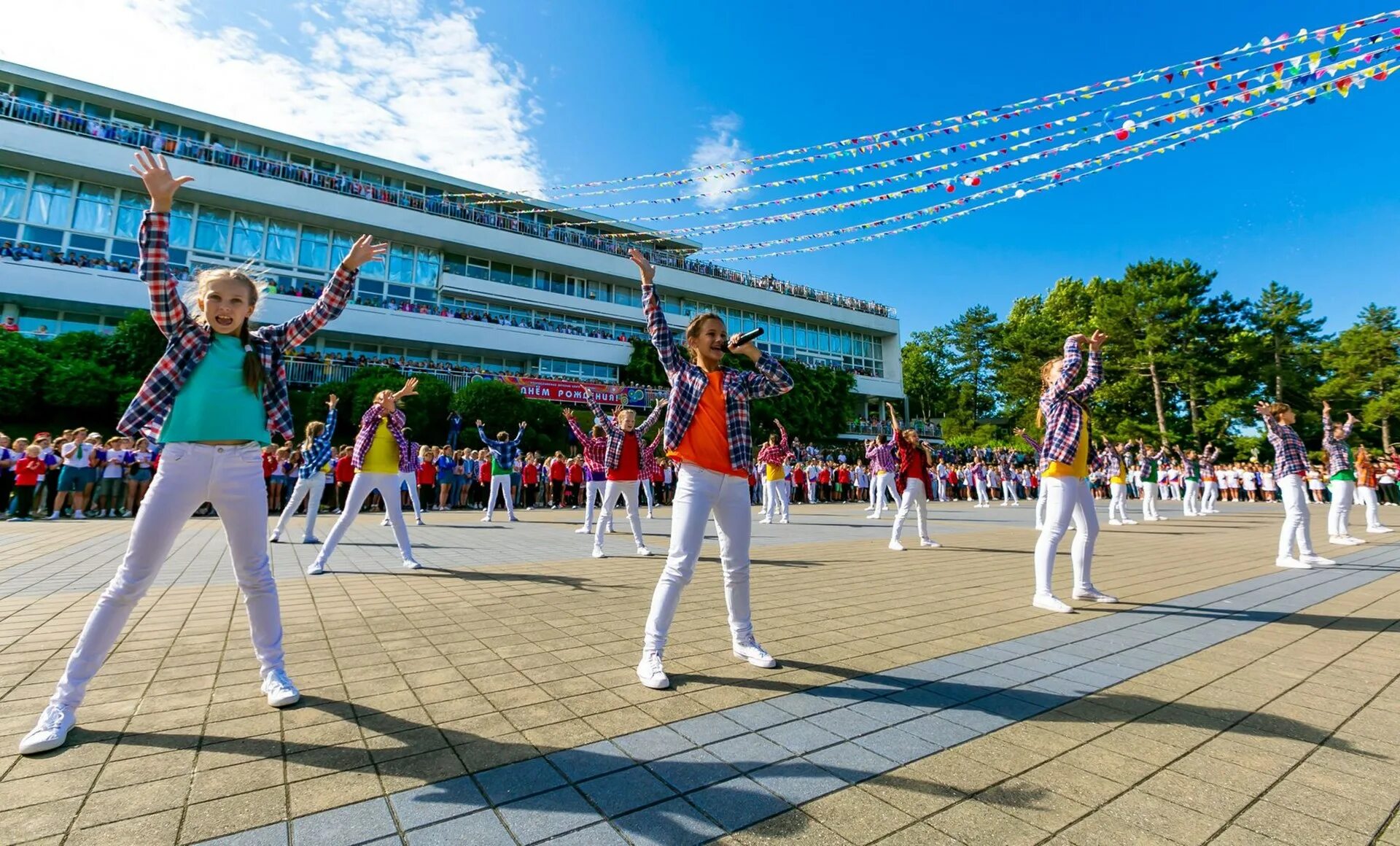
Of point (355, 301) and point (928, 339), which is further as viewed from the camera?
point (928, 339)

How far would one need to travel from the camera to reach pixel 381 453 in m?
7.17

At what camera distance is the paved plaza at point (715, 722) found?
2062 mm

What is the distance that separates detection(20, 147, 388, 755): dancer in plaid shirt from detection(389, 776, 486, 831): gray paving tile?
4.10 feet

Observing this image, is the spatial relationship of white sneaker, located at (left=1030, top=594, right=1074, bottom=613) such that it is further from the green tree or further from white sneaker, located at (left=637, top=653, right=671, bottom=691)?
the green tree

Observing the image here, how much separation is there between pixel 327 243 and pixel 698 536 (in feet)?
129

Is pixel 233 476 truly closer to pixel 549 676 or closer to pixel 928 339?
pixel 549 676

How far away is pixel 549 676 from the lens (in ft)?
11.4

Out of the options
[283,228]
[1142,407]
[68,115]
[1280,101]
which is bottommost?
[1280,101]

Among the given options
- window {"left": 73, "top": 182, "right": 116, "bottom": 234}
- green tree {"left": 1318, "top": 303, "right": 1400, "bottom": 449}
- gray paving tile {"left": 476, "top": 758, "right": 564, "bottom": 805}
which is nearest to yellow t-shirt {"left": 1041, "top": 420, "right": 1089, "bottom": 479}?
gray paving tile {"left": 476, "top": 758, "right": 564, "bottom": 805}

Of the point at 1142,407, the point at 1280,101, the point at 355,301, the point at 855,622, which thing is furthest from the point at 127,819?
the point at 1142,407

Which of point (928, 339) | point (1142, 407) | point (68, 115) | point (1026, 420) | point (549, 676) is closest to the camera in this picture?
point (549, 676)

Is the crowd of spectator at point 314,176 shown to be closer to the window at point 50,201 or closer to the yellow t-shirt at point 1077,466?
the window at point 50,201

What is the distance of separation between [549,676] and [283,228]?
39566 mm

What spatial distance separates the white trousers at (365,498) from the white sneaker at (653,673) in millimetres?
4516
